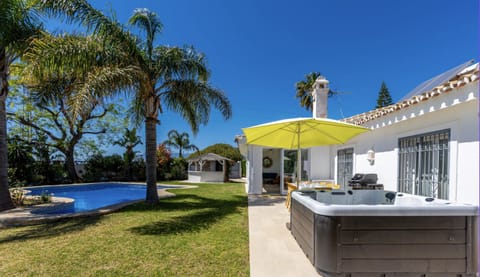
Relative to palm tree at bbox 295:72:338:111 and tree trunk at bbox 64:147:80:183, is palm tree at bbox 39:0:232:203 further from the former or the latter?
palm tree at bbox 295:72:338:111

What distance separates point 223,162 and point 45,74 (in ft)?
59.9

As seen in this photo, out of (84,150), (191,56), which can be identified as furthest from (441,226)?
(84,150)

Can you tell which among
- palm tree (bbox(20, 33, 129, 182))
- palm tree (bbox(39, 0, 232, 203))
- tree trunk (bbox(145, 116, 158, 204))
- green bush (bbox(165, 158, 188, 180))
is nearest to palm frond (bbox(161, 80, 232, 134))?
palm tree (bbox(39, 0, 232, 203))

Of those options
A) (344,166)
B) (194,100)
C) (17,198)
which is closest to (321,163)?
(344,166)

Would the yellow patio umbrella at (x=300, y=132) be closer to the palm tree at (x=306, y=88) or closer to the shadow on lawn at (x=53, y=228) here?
the shadow on lawn at (x=53, y=228)

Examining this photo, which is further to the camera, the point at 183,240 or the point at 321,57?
the point at 321,57

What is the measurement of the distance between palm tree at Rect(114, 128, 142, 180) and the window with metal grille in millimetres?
22928

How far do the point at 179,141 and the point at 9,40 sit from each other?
24746 millimetres

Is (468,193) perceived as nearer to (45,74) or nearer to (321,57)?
(45,74)

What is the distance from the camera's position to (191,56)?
31.1 ft

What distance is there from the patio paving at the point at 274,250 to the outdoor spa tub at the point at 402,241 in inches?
28.3

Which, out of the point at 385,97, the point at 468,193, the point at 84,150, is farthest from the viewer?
the point at 385,97

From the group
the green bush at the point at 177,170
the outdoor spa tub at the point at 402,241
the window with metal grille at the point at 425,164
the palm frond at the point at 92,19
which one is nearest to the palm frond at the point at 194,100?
the palm frond at the point at 92,19

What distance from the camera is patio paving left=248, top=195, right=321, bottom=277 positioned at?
12.8 feet
